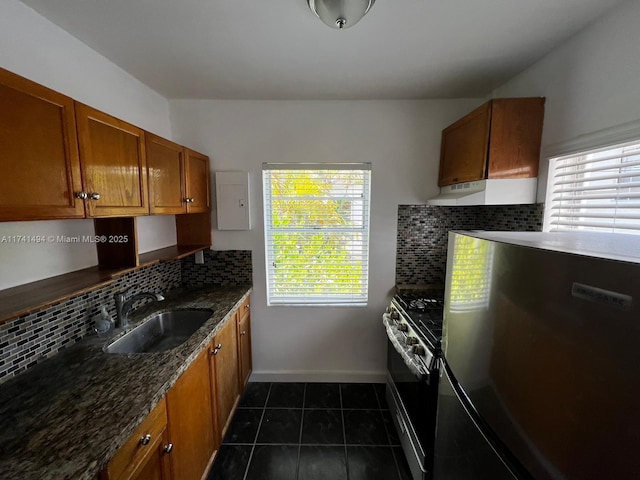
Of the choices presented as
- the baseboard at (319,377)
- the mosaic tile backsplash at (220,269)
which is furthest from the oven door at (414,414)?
the mosaic tile backsplash at (220,269)

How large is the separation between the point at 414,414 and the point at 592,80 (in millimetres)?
1961

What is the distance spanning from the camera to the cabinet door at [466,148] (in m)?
1.52

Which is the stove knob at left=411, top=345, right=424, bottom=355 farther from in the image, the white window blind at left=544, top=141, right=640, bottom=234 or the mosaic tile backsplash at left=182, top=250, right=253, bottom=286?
the mosaic tile backsplash at left=182, top=250, right=253, bottom=286

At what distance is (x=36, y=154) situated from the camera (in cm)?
88

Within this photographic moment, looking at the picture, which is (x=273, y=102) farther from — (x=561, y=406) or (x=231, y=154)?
(x=561, y=406)

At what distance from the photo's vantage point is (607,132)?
1159 mm

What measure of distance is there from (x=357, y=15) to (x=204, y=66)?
1071 mm

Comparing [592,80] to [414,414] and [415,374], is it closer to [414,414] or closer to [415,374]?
[415,374]

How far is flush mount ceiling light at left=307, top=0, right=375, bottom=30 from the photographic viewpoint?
979 mm

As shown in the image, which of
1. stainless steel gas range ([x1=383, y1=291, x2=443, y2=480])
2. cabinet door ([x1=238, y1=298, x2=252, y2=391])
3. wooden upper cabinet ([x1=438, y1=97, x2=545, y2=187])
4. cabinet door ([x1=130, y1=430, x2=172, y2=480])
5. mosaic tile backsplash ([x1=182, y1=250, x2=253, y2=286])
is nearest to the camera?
cabinet door ([x1=130, y1=430, x2=172, y2=480])

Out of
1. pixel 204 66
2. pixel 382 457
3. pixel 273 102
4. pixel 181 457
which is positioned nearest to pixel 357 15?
pixel 204 66

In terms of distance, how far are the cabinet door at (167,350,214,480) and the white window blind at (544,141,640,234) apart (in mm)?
2104

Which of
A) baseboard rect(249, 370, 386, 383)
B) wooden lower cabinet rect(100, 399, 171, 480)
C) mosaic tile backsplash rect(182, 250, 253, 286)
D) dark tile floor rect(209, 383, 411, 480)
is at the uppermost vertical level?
→ mosaic tile backsplash rect(182, 250, 253, 286)

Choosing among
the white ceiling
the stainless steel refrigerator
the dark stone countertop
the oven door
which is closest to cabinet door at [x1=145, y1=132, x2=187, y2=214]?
the white ceiling
